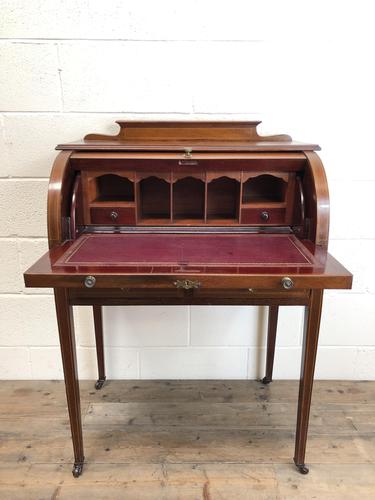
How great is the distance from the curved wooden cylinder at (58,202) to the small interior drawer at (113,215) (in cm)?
12

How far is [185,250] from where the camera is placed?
4.22 ft

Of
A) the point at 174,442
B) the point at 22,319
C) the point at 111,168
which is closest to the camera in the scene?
the point at 111,168

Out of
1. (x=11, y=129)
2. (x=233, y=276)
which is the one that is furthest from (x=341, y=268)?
(x=11, y=129)

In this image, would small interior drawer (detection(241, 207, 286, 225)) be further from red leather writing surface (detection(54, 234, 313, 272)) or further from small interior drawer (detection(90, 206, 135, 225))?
small interior drawer (detection(90, 206, 135, 225))

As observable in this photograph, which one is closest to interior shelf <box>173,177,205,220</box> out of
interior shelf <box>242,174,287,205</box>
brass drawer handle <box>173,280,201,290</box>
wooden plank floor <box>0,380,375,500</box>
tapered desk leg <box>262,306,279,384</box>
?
interior shelf <box>242,174,287,205</box>

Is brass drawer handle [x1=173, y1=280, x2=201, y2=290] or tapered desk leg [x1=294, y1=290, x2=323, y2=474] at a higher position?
brass drawer handle [x1=173, y1=280, x2=201, y2=290]

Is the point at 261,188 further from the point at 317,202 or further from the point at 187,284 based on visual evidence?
the point at 187,284

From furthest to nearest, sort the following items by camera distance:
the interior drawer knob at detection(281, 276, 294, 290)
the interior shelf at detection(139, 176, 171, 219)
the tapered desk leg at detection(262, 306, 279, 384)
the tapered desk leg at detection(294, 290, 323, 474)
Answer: the tapered desk leg at detection(262, 306, 279, 384) < the interior shelf at detection(139, 176, 171, 219) < the tapered desk leg at detection(294, 290, 323, 474) < the interior drawer knob at detection(281, 276, 294, 290)

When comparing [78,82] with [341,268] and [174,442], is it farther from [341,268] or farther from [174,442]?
[174,442]

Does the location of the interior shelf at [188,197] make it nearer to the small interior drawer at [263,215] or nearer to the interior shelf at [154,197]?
the interior shelf at [154,197]

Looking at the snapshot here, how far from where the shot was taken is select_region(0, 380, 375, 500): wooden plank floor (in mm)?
1471

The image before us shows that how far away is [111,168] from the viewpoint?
4.68 ft

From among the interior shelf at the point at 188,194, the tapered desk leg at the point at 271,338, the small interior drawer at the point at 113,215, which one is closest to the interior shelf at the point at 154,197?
the interior shelf at the point at 188,194

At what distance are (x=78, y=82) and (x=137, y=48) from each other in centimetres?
30
